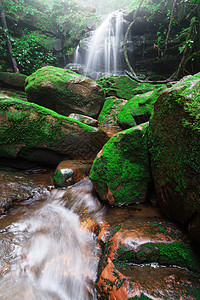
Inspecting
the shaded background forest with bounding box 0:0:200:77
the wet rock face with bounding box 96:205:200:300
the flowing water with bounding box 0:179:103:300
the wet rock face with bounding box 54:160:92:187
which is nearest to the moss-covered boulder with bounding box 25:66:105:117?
the wet rock face with bounding box 54:160:92:187

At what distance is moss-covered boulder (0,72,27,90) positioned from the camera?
10641 mm

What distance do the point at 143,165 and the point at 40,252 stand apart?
1.82m

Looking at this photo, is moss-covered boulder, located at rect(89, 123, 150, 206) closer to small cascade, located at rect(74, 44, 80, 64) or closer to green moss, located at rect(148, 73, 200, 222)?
green moss, located at rect(148, 73, 200, 222)

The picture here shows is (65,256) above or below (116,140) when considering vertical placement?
below

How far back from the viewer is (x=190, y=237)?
1643mm

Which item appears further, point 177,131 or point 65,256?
point 65,256

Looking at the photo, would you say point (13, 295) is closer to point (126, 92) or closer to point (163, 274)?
point (163, 274)

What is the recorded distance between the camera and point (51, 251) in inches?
80.3

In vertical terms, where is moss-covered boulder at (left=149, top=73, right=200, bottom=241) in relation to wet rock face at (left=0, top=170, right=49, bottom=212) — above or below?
above

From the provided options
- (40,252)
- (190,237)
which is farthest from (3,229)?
(190,237)

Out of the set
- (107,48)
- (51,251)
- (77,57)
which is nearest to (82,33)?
(77,57)

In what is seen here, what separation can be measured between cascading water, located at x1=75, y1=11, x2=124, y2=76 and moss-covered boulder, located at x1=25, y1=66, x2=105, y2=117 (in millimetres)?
8343

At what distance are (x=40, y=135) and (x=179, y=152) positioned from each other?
9.85ft

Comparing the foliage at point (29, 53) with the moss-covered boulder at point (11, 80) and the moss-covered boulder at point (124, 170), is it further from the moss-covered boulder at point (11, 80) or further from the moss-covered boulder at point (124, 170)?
the moss-covered boulder at point (124, 170)
